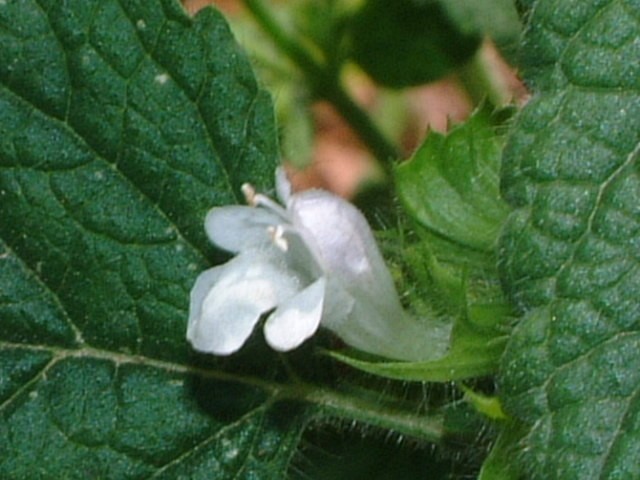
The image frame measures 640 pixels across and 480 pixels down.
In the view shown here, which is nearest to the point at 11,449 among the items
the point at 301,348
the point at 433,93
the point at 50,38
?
the point at 301,348

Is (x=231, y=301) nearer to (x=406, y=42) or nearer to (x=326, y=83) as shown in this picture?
(x=326, y=83)

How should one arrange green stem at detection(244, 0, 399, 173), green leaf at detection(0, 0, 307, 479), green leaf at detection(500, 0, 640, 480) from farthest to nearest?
green stem at detection(244, 0, 399, 173)
green leaf at detection(0, 0, 307, 479)
green leaf at detection(500, 0, 640, 480)

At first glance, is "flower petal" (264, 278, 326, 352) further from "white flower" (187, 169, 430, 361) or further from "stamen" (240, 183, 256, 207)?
"stamen" (240, 183, 256, 207)

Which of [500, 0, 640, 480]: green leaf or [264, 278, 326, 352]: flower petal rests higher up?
[264, 278, 326, 352]: flower petal

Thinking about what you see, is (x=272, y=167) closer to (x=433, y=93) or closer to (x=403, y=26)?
(x=403, y=26)

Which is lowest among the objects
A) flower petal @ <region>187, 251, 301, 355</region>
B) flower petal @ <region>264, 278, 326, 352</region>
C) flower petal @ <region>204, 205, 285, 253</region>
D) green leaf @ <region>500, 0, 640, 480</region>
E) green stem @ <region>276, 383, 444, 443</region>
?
green stem @ <region>276, 383, 444, 443</region>

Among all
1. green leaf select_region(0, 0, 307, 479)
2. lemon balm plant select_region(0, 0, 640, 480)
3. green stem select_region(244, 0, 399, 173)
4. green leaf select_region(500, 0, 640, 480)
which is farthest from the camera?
green stem select_region(244, 0, 399, 173)

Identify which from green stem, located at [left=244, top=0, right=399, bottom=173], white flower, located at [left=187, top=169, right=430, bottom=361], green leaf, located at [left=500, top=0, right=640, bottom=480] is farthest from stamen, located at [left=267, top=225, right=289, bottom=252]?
green stem, located at [left=244, top=0, right=399, bottom=173]
